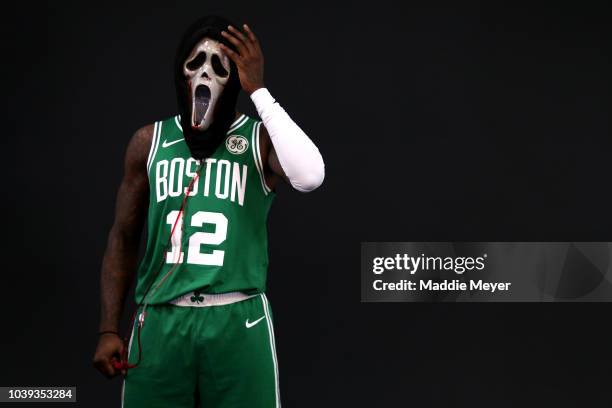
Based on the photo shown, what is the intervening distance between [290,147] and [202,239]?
290 millimetres

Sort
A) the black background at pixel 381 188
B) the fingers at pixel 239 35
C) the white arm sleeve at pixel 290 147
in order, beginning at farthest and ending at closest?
the black background at pixel 381 188 < the fingers at pixel 239 35 < the white arm sleeve at pixel 290 147

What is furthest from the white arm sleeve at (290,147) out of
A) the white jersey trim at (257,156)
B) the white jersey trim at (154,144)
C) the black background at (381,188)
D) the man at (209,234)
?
the black background at (381,188)

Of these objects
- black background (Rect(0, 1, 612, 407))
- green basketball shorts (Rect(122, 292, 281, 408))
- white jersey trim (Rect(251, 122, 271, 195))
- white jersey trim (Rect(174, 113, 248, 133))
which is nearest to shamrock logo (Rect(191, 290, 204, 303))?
green basketball shorts (Rect(122, 292, 281, 408))

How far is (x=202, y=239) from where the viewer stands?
6.16 feet

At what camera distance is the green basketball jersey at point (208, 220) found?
6.16ft

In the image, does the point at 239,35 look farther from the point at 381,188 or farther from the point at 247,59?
the point at 381,188

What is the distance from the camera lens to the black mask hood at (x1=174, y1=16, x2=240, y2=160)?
194cm

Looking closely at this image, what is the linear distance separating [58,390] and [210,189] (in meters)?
1.43

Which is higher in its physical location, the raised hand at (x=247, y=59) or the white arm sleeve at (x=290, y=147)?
the raised hand at (x=247, y=59)

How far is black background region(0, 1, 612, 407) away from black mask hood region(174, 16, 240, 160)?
3.27 feet

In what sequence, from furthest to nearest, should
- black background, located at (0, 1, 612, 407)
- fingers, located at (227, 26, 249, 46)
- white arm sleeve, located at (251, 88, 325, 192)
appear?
black background, located at (0, 1, 612, 407), fingers, located at (227, 26, 249, 46), white arm sleeve, located at (251, 88, 325, 192)

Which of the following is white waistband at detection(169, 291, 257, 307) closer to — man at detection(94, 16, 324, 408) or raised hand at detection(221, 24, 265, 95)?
man at detection(94, 16, 324, 408)

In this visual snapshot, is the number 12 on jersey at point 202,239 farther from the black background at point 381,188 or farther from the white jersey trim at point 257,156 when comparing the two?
the black background at point 381,188

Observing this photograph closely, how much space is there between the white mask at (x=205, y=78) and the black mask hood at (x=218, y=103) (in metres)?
0.01
